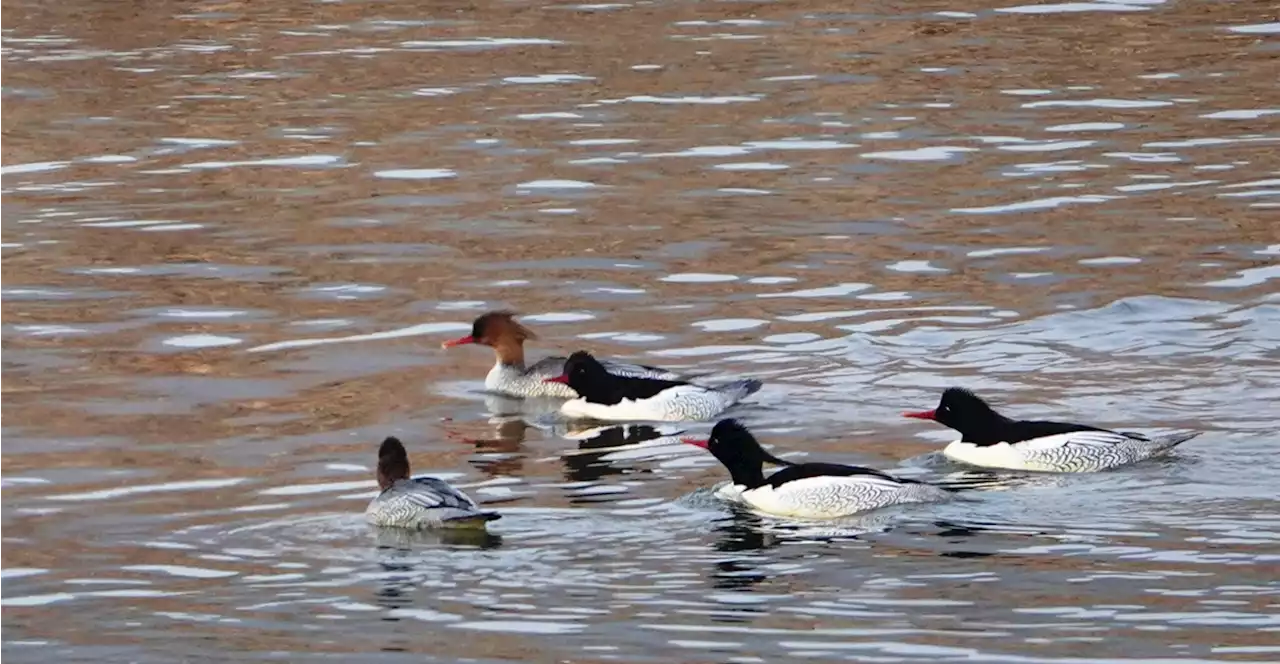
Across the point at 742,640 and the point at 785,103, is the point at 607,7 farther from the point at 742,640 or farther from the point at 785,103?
the point at 742,640

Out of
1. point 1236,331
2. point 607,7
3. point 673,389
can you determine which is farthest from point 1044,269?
point 607,7

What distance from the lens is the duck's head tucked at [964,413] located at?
1564 centimetres

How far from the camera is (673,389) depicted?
57.3ft

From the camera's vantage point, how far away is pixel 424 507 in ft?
45.1

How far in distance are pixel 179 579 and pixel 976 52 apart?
20.2 meters

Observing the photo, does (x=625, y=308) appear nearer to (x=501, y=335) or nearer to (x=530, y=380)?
(x=501, y=335)

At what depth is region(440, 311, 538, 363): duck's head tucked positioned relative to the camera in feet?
62.4

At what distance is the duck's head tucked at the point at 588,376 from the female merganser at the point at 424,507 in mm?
3585

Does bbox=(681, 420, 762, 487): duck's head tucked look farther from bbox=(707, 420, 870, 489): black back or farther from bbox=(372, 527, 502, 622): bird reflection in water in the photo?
bbox=(372, 527, 502, 622): bird reflection in water

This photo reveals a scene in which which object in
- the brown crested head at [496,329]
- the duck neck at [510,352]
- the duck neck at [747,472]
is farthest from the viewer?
the brown crested head at [496,329]

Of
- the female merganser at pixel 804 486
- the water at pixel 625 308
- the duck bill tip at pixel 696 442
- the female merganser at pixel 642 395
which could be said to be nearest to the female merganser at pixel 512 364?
the water at pixel 625 308

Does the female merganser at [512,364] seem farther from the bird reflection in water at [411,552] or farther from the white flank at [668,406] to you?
the bird reflection in water at [411,552]

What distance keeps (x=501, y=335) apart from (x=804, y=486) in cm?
A: 496

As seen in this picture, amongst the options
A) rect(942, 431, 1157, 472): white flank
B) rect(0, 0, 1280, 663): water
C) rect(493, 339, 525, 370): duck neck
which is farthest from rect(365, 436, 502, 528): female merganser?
rect(493, 339, 525, 370): duck neck
